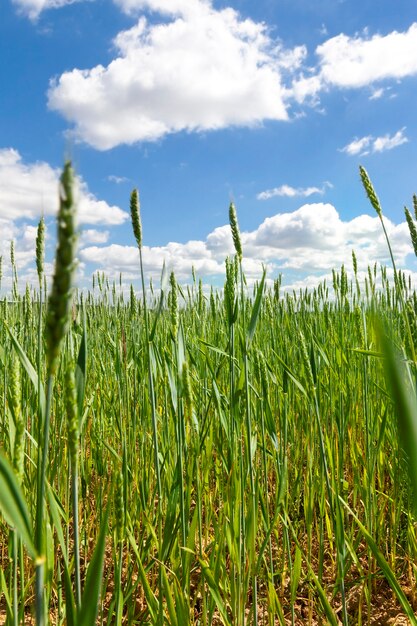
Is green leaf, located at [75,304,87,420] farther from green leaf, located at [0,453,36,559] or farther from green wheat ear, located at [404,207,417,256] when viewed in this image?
green wheat ear, located at [404,207,417,256]

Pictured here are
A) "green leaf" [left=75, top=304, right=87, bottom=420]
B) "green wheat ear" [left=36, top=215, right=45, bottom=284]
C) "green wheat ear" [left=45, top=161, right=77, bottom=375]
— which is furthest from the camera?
"green wheat ear" [left=36, top=215, right=45, bottom=284]

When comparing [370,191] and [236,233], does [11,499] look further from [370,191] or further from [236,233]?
[370,191]

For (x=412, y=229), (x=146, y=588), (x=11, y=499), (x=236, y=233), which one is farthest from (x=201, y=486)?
(x=11, y=499)

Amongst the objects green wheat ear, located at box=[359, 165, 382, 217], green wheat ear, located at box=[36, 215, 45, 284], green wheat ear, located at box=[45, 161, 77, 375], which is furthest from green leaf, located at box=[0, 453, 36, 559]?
green wheat ear, located at box=[359, 165, 382, 217]

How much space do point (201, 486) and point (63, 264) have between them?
1.01 meters

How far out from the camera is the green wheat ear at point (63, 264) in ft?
1.11

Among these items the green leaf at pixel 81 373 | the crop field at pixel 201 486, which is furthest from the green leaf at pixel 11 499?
the green leaf at pixel 81 373

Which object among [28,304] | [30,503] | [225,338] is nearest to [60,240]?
[30,503]

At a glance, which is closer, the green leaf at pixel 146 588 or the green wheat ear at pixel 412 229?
the green leaf at pixel 146 588

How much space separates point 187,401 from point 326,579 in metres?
0.91

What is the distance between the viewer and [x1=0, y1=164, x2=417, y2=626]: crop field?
49 centimetres

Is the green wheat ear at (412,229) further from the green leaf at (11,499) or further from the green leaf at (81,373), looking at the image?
the green leaf at (11,499)

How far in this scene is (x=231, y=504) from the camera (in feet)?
3.42

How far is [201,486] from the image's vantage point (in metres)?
1.24
